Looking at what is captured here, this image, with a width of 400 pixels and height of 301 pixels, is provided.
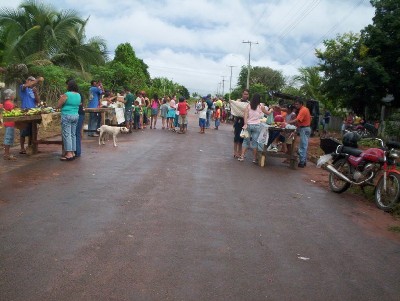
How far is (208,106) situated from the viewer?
23.1 metres

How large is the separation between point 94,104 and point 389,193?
1134cm

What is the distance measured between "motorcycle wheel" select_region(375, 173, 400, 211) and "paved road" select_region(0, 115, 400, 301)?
1.80 ft

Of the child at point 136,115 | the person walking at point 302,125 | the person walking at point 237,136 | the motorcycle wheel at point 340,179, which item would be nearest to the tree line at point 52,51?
the child at point 136,115

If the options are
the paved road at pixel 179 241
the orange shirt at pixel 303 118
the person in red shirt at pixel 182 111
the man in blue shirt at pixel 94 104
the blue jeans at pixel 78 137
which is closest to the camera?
the paved road at pixel 179 241

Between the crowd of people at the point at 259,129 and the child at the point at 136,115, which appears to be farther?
the child at the point at 136,115

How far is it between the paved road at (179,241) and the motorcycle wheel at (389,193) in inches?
21.6

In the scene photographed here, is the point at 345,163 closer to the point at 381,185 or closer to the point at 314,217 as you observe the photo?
the point at 381,185

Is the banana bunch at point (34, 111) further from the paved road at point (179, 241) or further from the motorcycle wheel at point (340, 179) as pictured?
the motorcycle wheel at point (340, 179)

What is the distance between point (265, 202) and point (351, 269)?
109 inches

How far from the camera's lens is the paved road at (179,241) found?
3.88 meters

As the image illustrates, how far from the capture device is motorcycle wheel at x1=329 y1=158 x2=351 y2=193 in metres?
8.79

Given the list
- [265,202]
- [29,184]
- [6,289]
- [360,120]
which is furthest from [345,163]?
[360,120]

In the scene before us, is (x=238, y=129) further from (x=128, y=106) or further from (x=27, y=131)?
(x=128, y=106)

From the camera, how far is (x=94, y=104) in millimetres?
16094
